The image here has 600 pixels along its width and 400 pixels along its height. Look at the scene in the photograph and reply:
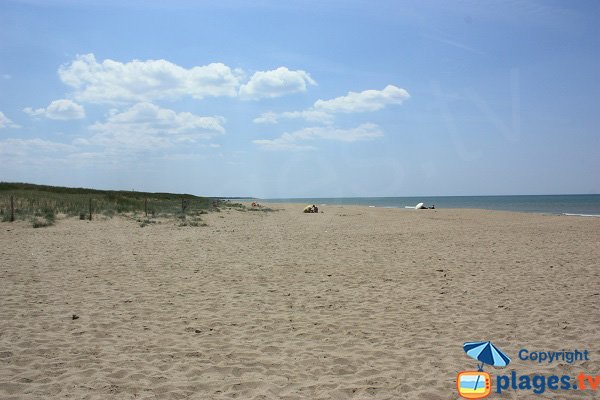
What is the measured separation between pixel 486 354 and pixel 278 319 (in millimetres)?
3027

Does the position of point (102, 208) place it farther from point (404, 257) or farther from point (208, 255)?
point (404, 257)

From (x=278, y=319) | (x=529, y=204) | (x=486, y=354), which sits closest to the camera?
(x=486, y=354)

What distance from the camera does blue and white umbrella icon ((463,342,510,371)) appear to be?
500cm

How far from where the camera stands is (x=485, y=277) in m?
9.62

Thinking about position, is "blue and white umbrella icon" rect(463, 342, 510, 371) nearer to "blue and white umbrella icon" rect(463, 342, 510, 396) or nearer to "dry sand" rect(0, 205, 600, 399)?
"blue and white umbrella icon" rect(463, 342, 510, 396)

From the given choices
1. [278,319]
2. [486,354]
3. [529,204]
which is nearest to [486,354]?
[486,354]

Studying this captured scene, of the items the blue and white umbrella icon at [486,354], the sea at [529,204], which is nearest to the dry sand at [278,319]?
the blue and white umbrella icon at [486,354]

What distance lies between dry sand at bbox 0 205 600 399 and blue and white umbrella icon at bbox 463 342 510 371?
12 cm

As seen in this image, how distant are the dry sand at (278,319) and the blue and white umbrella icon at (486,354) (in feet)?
0.38

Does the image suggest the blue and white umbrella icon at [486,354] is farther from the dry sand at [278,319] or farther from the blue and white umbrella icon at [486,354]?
the dry sand at [278,319]

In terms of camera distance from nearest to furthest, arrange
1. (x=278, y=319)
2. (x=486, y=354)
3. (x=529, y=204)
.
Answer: (x=486, y=354) < (x=278, y=319) < (x=529, y=204)

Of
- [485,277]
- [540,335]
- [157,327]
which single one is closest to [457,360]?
[540,335]

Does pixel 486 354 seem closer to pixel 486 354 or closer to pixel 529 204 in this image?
pixel 486 354

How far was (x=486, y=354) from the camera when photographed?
17.0 feet
